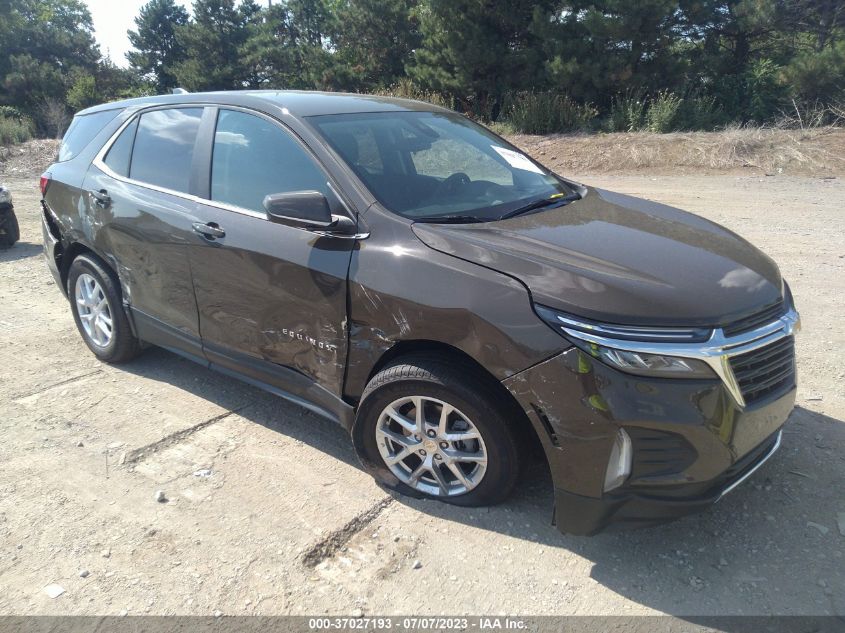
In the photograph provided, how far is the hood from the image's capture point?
8.29 feet

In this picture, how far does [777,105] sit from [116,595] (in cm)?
2121

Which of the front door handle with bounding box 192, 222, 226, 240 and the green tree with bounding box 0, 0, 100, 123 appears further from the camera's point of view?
the green tree with bounding box 0, 0, 100, 123

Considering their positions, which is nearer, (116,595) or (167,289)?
(116,595)

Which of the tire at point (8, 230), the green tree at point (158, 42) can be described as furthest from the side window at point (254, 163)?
the green tree at point (158, 42)

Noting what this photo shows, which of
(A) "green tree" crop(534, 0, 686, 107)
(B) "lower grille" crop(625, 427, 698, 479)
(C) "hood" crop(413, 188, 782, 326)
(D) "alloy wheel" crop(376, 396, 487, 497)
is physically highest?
(A) "green tree" crop(534, 0, 686, 107)

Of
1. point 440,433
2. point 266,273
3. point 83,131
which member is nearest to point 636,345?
point 440,433

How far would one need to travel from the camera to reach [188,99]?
13.6ft

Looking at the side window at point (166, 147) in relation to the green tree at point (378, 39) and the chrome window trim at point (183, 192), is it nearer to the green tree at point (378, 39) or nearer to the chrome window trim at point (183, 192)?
the chrome window trim at point (183, 192)

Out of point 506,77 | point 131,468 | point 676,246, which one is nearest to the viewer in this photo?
point 676,246

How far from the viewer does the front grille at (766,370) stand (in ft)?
8.32

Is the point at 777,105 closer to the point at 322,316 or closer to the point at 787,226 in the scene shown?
the point at 787,226

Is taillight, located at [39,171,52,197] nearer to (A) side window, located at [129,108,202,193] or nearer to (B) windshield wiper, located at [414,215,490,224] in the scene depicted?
(A) side window, located at [129,108,202,193]

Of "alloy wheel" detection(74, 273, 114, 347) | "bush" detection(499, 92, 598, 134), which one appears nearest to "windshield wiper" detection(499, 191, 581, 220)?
"alloy wheel" detection(74, 273, 114, 347)

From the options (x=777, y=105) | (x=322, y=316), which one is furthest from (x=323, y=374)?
(x=777, y=105)
